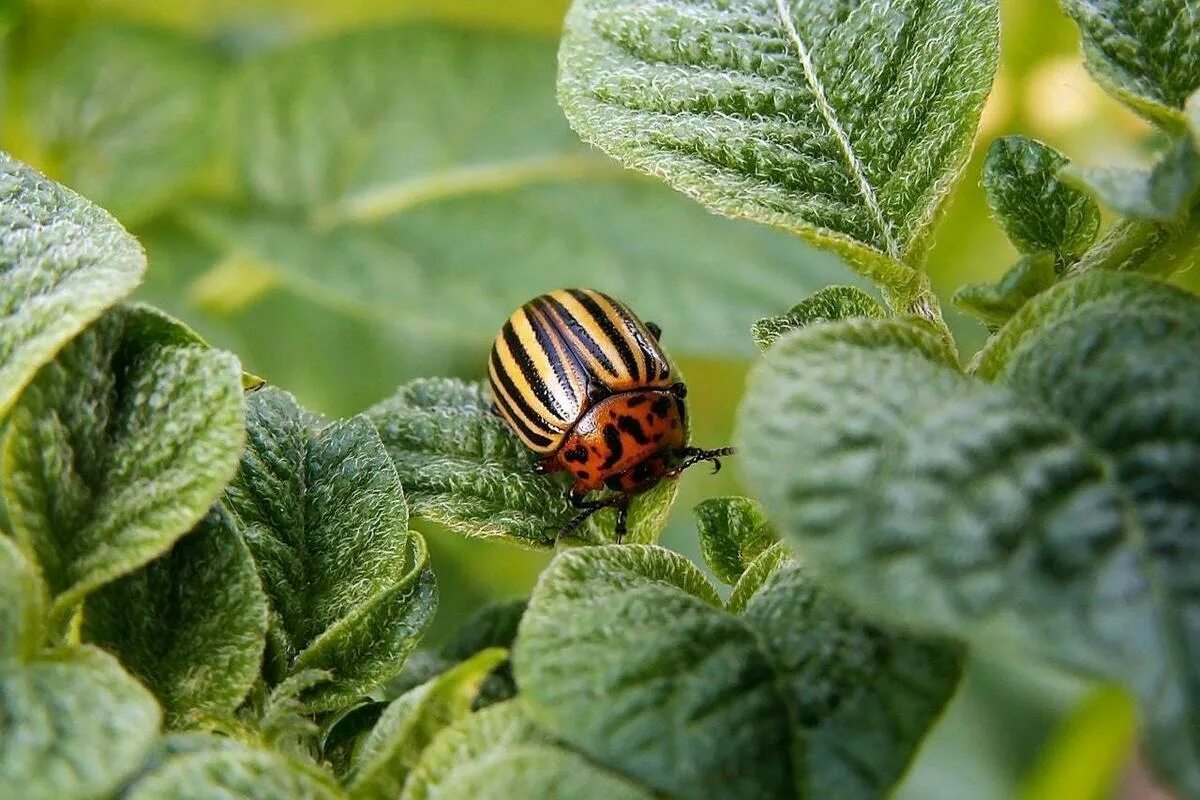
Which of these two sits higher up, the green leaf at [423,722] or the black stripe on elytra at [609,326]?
the green leaf at [423,722]

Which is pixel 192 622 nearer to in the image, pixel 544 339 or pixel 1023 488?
pixel 1023 488

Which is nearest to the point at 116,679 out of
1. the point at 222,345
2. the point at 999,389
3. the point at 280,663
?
the point at 280,663

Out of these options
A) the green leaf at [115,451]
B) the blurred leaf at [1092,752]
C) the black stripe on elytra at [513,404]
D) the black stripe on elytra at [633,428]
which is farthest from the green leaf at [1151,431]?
the blurred leaf at [1092,752]

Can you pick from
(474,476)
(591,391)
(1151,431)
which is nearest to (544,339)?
(591,391)

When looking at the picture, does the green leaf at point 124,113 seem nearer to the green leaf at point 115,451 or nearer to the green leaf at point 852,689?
the green leaf at point 115,451

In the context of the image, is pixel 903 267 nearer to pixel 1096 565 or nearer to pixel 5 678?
pixel 1096 565

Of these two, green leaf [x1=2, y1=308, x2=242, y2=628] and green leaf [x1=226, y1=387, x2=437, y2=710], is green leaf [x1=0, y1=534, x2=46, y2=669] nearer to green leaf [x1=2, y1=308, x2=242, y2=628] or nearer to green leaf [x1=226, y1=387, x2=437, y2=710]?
green leaf [x1=2, y1=308, x2=242, y2=628]

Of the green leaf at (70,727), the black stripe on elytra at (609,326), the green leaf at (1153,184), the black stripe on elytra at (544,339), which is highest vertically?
the green leaf at (1153,184)
